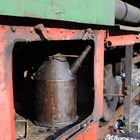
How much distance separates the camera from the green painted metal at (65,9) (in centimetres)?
140

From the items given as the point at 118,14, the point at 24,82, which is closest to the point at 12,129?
the point at 24,82

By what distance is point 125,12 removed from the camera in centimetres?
328

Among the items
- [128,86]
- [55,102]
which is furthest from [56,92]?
[128,86]

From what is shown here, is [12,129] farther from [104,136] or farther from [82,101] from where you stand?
[104,136]

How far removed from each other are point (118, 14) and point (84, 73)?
0.76m

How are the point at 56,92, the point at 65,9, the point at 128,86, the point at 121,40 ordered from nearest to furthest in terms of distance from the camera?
the point at 65,9, the point at 56,92, the point at 121,40, the point at 128,86

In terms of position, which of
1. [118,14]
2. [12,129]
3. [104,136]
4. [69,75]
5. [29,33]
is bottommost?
[104,136]

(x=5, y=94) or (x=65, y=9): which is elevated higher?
(x=65, y=9)

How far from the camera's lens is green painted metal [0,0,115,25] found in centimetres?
140

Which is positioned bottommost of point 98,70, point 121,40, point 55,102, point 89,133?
point 89,133

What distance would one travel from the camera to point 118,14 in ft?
10.1

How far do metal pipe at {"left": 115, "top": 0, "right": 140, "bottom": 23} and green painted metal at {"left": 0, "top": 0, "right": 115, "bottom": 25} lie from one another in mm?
645

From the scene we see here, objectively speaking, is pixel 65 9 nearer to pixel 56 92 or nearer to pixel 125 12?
pixel 56 92

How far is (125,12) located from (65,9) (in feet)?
5.41
